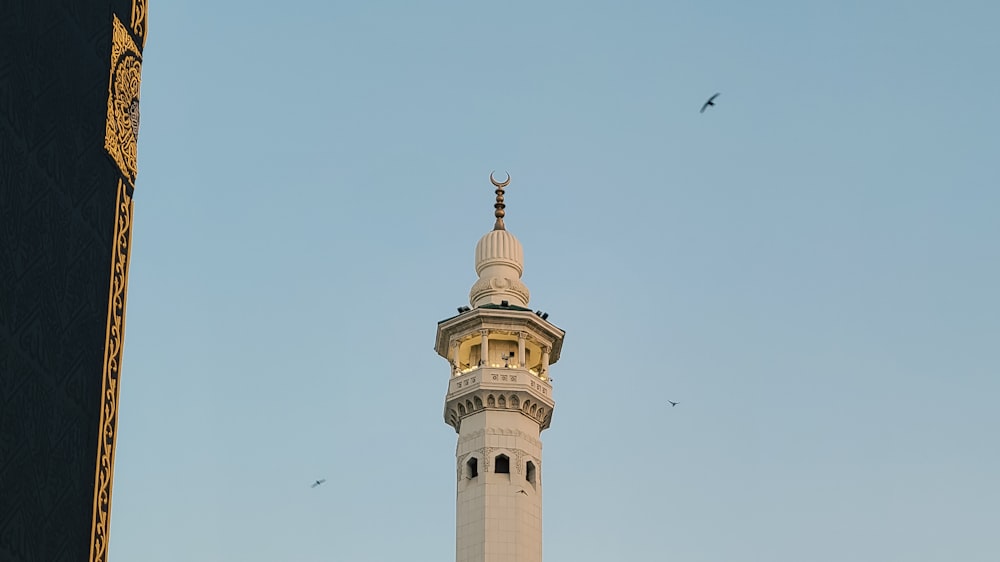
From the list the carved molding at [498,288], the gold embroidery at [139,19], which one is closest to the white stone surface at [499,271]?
the carved molding at [498,288]

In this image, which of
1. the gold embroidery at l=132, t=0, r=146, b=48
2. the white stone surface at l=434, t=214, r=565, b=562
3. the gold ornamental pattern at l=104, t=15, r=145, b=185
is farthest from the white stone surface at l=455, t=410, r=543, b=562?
the gold ornamental pattern at l=104, t=15, r=145, b=185

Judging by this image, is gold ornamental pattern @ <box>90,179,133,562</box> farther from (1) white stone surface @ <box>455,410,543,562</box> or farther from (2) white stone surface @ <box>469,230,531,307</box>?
(2) white stone surface @ <box>469,230,531,307</box>

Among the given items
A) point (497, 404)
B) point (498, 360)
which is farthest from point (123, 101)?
point (498, 360)

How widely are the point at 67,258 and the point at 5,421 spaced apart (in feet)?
6.16

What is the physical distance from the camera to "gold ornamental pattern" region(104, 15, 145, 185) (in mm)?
14220

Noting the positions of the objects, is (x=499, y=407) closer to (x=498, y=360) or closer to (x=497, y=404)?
(x=497, y=404)

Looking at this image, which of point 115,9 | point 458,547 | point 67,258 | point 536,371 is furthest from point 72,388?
point 536,371

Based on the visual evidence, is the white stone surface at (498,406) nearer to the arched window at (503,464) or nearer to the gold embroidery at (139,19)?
the arched window at (503,464)

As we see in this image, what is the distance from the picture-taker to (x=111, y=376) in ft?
44.5

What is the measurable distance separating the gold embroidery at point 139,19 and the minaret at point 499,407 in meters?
28.5

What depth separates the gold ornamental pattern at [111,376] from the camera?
13023 millimetres

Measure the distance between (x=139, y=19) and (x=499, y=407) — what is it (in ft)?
98.2

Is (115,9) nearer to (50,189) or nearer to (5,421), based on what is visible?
(50,189)

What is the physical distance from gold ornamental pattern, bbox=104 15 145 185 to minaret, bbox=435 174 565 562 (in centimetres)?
2879
